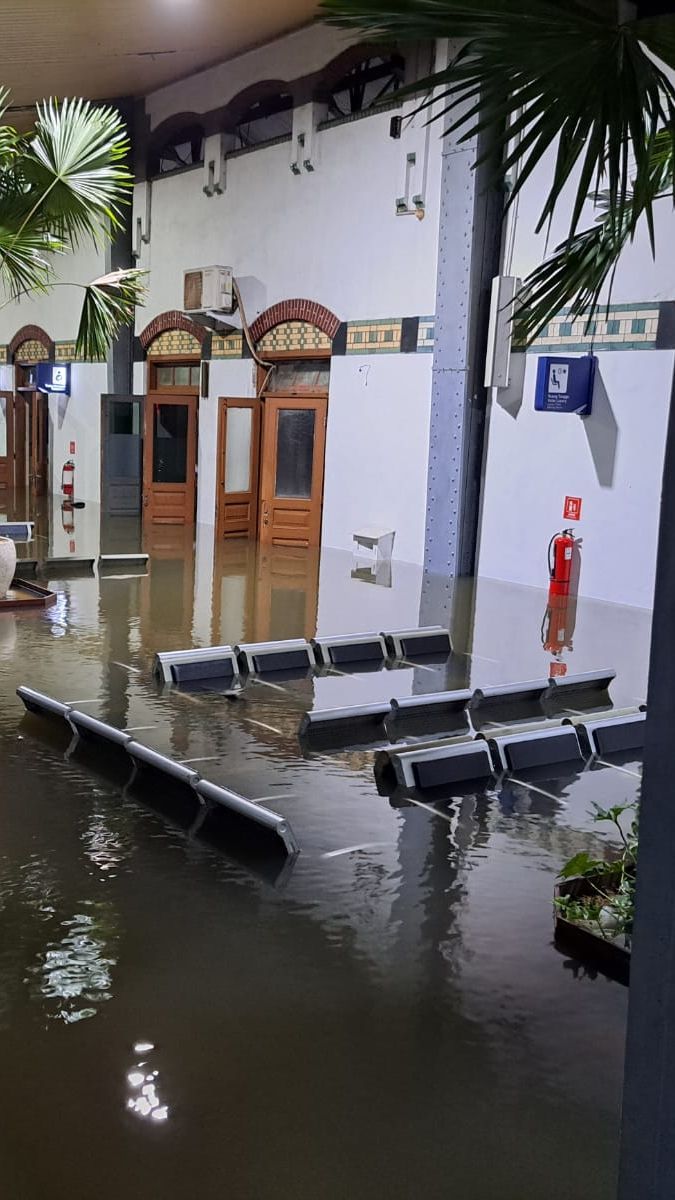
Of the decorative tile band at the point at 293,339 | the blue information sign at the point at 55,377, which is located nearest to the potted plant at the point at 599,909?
the decorative tile band at the point at 293,339

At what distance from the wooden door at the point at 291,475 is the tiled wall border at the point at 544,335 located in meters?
1.01

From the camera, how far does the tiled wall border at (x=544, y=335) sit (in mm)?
10930

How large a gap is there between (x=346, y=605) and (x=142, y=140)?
11.5m

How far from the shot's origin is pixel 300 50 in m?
14.9

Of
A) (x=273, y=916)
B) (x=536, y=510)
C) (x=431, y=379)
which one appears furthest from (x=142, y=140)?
(x=273, y=916)

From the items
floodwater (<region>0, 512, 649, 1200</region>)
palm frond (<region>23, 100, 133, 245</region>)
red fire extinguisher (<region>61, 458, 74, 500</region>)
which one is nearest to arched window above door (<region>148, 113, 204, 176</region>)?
red fire extinguisher (<region>61, 458, 74, 500</region>)

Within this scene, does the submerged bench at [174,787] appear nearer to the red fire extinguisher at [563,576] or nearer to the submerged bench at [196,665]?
the submerged bench at [196,665]

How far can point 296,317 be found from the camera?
607 inches

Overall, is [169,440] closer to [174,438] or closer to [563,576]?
[174,438]

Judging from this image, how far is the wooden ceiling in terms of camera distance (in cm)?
1306

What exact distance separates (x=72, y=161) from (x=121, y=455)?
10407 mm

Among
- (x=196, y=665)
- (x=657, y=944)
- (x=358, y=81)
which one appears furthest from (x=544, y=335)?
(x=657, y=944)

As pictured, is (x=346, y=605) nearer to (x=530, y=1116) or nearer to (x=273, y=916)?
(x=273, y=916)

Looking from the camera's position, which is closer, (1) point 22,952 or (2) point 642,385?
(1) point 22,952
